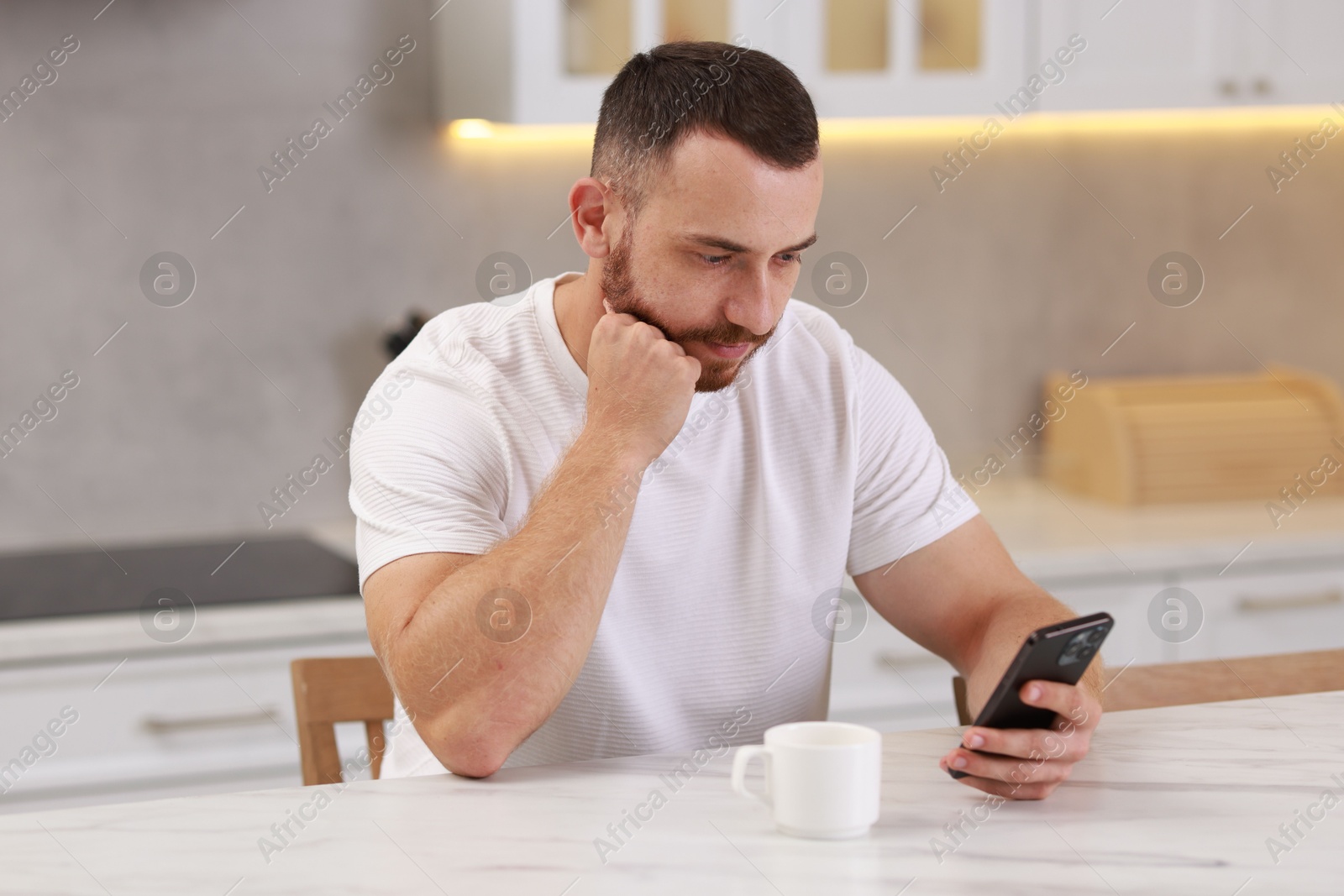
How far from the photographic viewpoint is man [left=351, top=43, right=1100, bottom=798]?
1.06 m

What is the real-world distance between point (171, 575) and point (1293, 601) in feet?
5.86

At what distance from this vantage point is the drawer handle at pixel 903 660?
6.79 feet

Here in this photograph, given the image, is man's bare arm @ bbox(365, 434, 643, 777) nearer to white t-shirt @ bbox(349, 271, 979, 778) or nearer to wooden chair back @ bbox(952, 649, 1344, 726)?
white t-shirt @ bbox(349, 271, 979, 778)

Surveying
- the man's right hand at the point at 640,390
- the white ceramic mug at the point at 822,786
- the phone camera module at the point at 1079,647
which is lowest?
the white ceramic mug at the point at 822,786

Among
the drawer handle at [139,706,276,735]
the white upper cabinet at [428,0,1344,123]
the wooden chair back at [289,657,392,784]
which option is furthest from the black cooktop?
the white upper cabinet at [428,0,1344,123]

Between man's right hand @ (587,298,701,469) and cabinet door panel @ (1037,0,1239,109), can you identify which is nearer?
man's right hand @ (587,298,701,469)

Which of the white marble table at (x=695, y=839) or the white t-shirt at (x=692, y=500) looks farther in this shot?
the white t-shirt at (x=692, y=500)

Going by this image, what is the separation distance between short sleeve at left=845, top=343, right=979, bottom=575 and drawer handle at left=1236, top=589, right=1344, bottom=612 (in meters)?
1.06

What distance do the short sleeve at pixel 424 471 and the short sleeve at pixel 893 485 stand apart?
38 centimetres

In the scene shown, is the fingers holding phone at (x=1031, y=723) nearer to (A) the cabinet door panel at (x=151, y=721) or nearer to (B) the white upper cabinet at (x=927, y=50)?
(A) the cabinet door panel at (x=151, y=721)

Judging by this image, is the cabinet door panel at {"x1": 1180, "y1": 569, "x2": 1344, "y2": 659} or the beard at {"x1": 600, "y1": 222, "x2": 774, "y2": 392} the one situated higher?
the beard at {"x1": 600, "y1": 222, "x2": 774, "y2": 392}

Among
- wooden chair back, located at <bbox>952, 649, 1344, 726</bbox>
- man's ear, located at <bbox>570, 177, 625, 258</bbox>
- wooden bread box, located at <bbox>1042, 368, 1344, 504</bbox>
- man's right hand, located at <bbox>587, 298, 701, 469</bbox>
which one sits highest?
man's ear, located at <bbox>570, 177, 625, 258</bbox>

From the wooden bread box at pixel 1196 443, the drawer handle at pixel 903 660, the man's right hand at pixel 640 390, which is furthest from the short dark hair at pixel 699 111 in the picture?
the wooden bread box at pixel 1196 443

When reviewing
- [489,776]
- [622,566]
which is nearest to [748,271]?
[622,566]
